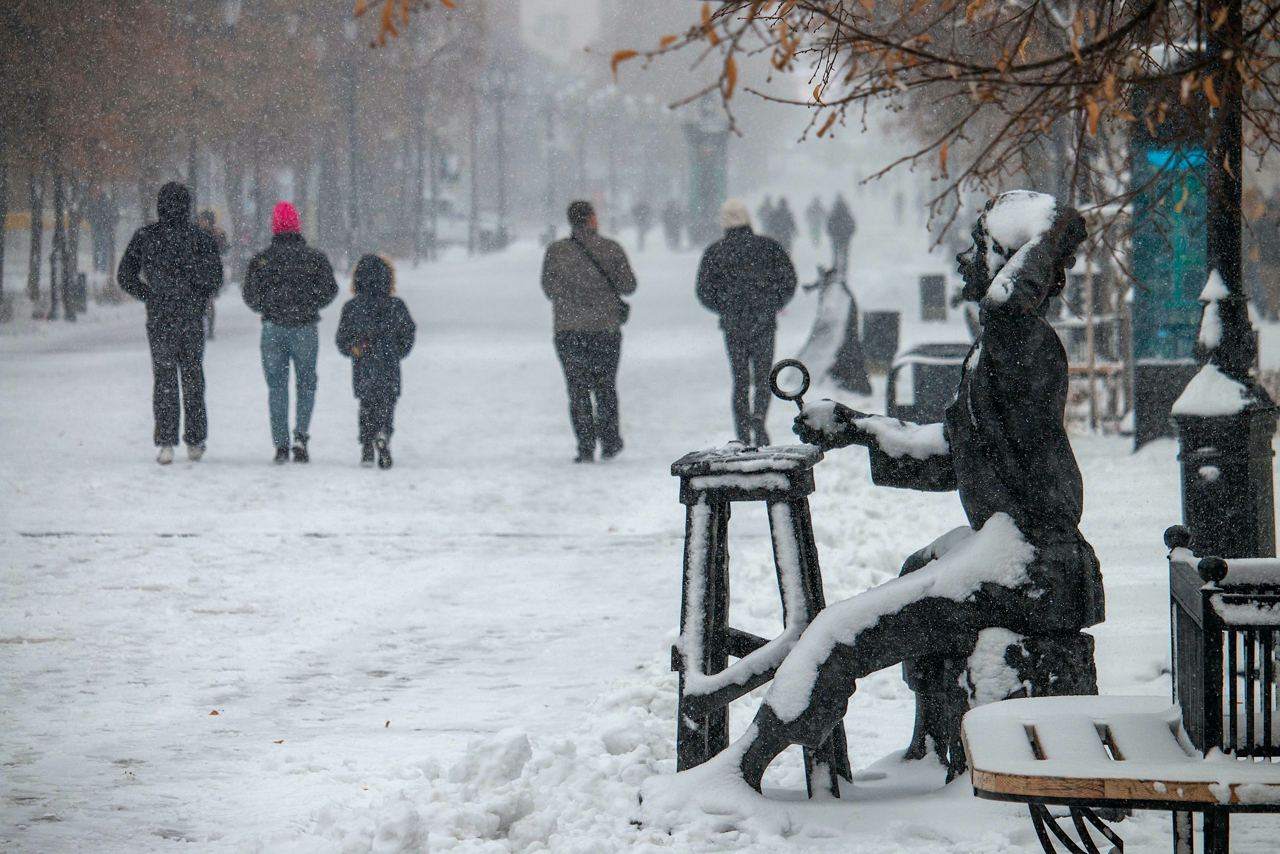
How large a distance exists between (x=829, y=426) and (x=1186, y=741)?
146cm

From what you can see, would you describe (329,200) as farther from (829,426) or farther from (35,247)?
(829,426)

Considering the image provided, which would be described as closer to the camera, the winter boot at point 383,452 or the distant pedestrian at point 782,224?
the winter boot at point 383,452

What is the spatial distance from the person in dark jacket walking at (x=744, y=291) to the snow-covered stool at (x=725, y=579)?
→ 25.7 ft

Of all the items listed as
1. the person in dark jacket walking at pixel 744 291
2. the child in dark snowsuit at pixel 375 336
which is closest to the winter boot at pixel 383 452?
the child in dark snowsuit at pixel 375 336

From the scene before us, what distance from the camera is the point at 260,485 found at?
1158 cm

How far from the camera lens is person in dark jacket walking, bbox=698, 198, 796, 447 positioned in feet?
41.1

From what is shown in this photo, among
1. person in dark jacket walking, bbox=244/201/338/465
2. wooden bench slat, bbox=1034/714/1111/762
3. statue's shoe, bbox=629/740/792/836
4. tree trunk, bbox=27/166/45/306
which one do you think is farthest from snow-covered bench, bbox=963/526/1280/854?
tree trunk, bbox=27/166/45/306

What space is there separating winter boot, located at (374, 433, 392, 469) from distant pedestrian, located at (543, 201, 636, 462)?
4.74ft

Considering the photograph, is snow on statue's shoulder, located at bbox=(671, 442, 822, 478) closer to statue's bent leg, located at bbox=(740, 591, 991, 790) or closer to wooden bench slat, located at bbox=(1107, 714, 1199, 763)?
statue's bent leg, located at bbox=(740, 591, 991, 790)

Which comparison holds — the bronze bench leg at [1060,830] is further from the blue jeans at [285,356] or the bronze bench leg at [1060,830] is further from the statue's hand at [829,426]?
the blue jeans at [285,356]

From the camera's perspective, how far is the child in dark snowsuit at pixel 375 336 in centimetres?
1242

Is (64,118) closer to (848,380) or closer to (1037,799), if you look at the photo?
(848,380)

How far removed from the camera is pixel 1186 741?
345 cm

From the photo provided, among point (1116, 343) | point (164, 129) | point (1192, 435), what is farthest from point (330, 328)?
point (1192, 435)
